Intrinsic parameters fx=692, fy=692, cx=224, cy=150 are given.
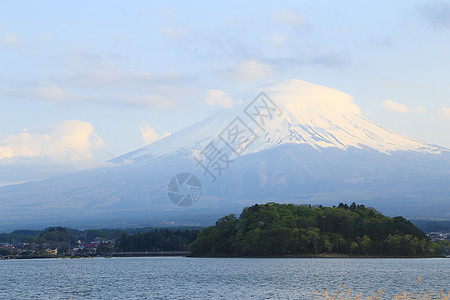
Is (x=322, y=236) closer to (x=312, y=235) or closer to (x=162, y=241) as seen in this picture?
(x=312, y=235)

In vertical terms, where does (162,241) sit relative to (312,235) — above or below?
above

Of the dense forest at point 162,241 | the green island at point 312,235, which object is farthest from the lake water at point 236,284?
the dense forest at point 162,241

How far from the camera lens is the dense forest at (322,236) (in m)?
107

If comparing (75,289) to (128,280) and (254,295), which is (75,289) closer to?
Answer: (128,280)

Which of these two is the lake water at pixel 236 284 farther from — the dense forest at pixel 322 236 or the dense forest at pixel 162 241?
the dense forest at pixel 162 241

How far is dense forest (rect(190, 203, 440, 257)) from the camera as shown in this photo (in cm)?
10706

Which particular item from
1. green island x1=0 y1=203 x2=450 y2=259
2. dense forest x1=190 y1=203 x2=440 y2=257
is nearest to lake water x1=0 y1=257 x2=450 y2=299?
dense forest x1=190 y1=203 x2=440 y2=257

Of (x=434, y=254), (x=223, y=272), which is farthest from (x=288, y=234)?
(x=223, y=272)

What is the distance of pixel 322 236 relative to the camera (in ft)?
355

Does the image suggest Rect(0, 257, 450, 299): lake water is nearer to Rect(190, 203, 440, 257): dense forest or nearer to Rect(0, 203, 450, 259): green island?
Rect(190, 203, 440, 257): dense forest

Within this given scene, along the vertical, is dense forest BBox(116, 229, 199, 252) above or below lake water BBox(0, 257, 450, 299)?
above

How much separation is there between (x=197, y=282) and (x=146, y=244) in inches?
3681

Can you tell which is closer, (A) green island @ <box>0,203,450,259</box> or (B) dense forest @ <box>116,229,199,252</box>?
(A) green island @ <box>0,203,450,259</box>

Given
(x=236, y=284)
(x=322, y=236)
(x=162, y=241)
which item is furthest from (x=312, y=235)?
(x=162, y=241)
